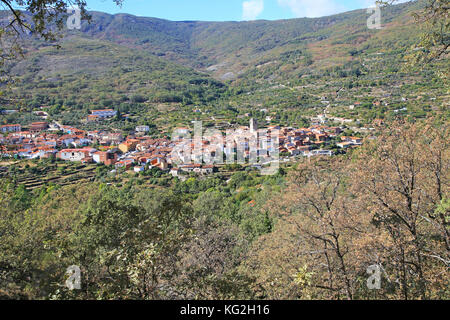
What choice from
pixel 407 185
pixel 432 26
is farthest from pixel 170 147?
pixel 432 26

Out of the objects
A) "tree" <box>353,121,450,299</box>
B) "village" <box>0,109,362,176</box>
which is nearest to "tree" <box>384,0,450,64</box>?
"tree" <box>353,121,450,299</box>

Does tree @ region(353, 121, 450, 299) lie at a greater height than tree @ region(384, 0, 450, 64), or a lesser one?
lesser

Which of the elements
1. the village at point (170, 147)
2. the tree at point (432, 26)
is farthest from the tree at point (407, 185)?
the village at point (170, 147)

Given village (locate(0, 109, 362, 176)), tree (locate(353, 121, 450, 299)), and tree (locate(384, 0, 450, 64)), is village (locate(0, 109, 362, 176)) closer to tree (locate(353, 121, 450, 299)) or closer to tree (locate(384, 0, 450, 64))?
tree (locate(353, 121, 450, 299))

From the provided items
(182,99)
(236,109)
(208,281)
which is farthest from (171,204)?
(182,99)

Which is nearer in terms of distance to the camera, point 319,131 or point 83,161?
point 83,161

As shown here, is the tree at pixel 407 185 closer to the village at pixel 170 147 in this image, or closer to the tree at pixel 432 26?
the tree at pixel 432 26

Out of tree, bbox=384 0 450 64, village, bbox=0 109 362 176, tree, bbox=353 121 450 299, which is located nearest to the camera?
tree, bbox=384 0 450 64
